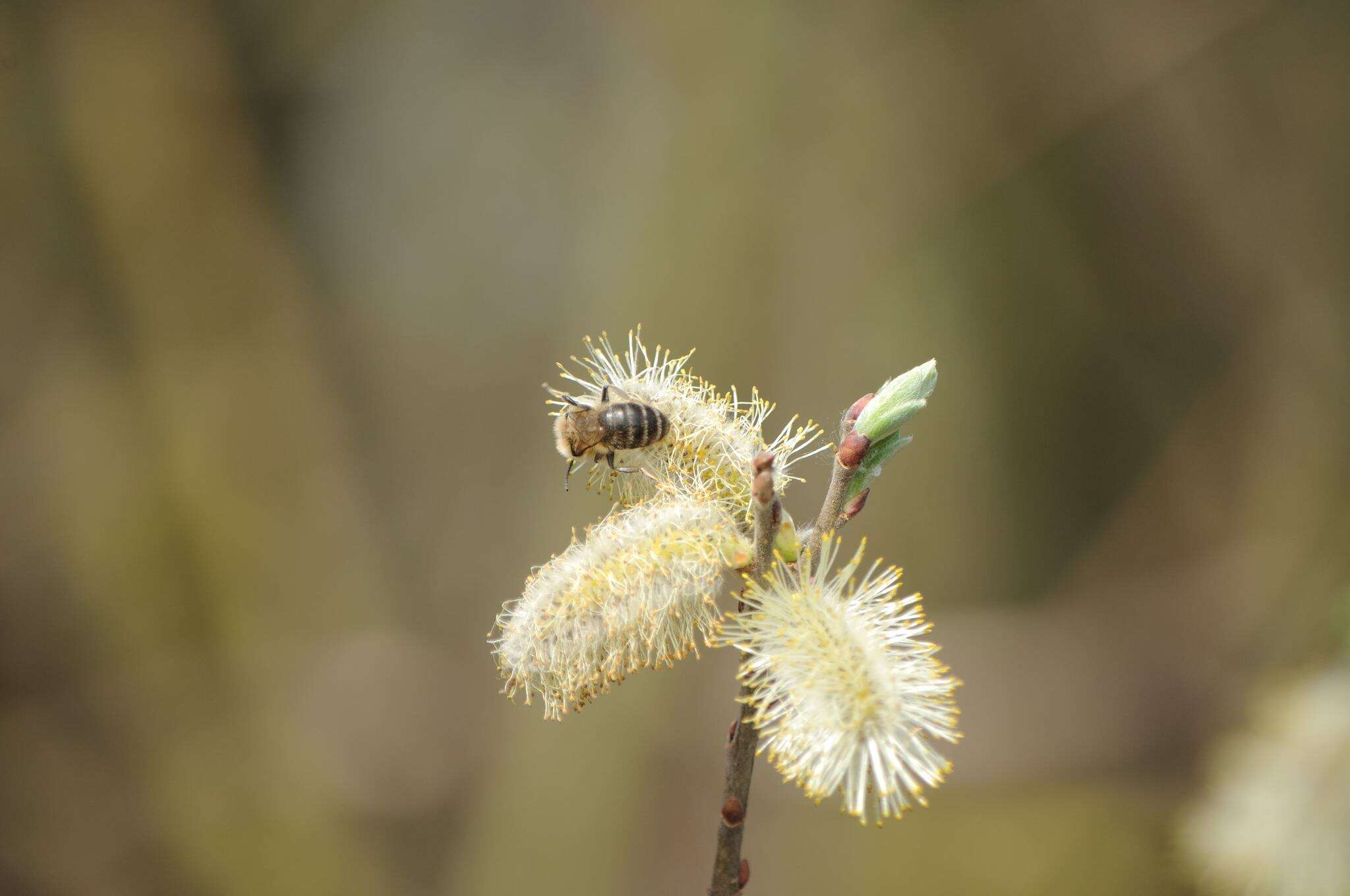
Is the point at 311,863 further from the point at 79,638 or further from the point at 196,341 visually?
the point at 196,341

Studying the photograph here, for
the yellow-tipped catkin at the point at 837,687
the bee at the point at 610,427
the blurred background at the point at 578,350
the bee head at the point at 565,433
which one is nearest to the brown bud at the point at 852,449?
the yellow-tipped catkin at the point at 837,687

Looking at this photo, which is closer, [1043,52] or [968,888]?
[968,888]

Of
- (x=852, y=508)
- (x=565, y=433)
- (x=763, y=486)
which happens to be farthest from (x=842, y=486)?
(x=565, y=433)

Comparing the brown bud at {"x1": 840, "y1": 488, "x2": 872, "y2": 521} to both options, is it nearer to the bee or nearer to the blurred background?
the bee

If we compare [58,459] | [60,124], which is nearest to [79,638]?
[58,459]

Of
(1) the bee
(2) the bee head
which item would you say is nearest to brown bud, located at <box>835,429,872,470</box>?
(1) the bee

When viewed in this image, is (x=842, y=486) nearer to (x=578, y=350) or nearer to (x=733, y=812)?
(x=733, y=812)
